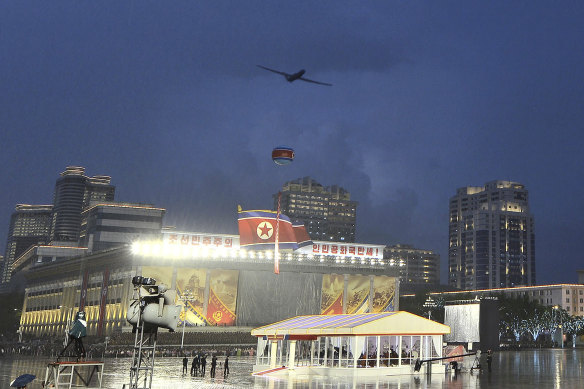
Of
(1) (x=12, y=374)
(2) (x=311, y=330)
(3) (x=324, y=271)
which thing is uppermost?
(3) (x=324, y=271)

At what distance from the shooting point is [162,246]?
108m

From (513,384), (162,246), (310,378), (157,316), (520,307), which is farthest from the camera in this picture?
(520,307)

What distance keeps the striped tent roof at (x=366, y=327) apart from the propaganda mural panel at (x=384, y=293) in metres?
62.2

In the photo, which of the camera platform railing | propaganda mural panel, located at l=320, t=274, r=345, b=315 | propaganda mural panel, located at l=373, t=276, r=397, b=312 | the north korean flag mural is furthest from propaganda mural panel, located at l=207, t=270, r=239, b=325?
the camera platform railing

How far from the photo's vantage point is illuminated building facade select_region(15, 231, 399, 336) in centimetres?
10806

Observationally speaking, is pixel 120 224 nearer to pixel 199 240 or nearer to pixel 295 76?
pixel 199 240

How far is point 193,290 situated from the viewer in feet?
355

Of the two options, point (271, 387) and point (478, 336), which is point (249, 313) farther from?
point (271, 387)

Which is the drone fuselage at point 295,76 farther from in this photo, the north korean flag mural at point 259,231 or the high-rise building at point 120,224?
the high-rise building at point 120,224

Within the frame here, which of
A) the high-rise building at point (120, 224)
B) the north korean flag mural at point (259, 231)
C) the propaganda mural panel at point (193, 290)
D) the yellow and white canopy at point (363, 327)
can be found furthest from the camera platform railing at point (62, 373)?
the high-rise building at point (120, 224)

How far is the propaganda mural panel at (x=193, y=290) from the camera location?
10594 cm

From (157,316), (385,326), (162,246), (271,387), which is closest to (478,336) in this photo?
(385,326)

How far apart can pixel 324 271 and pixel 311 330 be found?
64.0 meters

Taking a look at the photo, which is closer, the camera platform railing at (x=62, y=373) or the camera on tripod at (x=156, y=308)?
the camera on tripod at (x=156, y=308)
